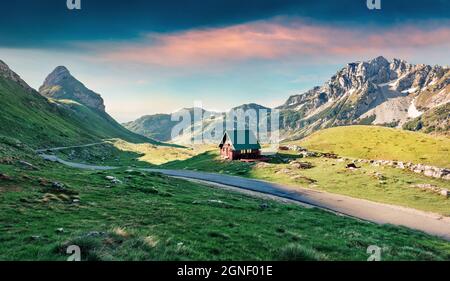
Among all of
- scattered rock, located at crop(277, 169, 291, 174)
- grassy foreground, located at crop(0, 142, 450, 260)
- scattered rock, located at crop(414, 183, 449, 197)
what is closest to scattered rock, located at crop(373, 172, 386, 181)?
scattered rock, located at crop(414, 183, 449, 197)

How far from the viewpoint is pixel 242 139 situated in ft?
347

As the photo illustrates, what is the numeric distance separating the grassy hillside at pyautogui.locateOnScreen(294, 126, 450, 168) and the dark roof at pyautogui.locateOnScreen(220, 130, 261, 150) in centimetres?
3276

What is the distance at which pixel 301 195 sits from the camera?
54281 mm

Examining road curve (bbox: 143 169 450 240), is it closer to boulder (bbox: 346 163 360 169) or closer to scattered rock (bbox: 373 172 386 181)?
scattered rock (bbox: 373 172 386 181)

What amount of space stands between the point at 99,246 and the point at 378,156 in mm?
114493

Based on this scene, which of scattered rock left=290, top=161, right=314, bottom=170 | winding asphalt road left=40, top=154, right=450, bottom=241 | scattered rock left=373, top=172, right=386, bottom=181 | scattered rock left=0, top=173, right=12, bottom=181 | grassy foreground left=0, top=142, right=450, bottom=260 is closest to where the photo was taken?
grassy foreground left=0, top=142, right=450, bottom=260

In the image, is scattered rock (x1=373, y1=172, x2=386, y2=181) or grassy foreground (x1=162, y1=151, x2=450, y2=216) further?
scattered rock (x1=373, y1=172, x2=386, y2=181)

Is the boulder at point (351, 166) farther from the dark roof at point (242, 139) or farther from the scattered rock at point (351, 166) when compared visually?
the dark roof at point (242, 139)

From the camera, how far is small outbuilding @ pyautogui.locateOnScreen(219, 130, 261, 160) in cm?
10338

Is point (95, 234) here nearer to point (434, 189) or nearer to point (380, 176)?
point (434, 189)

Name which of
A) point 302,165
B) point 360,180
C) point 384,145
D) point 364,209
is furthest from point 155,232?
point 384,145

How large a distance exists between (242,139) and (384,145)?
57.7 meters
